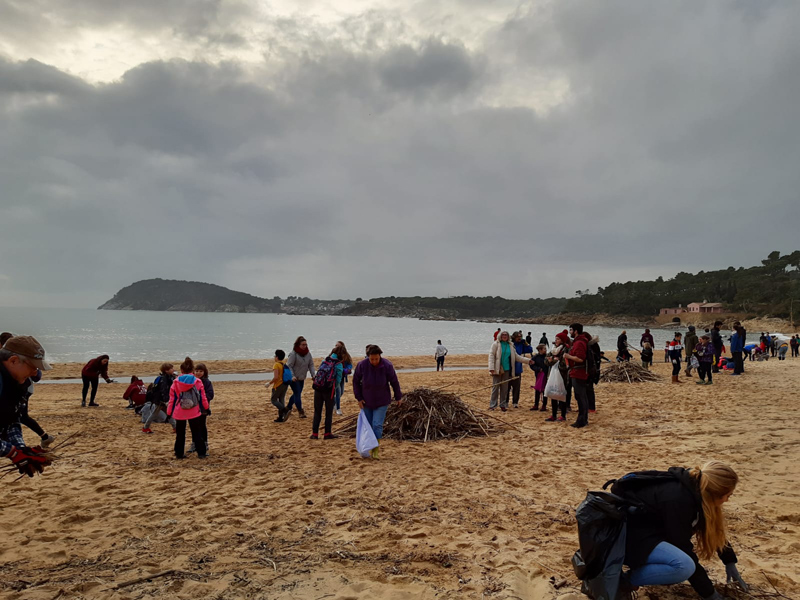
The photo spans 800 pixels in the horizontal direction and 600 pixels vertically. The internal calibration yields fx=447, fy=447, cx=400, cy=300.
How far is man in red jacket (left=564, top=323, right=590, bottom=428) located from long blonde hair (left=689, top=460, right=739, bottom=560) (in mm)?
5794

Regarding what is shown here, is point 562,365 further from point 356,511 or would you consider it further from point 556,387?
point 356,511

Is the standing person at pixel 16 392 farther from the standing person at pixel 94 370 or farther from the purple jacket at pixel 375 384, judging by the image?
the standing person at pixel 94 370

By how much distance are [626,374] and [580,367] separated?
899 centimetres

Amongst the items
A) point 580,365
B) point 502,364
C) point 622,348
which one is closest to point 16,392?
point 580,365

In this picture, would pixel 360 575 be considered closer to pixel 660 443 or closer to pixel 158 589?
pixel 158 589

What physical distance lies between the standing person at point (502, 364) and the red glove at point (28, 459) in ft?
28.0

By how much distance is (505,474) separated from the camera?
6023 millimetres

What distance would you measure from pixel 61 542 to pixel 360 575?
113 inches

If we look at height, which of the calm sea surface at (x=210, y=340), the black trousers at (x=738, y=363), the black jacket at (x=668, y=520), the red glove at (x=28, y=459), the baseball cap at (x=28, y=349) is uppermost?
the baseball cap at (x=28, y=349)

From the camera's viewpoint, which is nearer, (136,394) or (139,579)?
(139,579)

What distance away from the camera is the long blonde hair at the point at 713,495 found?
261 centimetres

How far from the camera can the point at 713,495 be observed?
2.66m

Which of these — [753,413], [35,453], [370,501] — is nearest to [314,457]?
[370,501]

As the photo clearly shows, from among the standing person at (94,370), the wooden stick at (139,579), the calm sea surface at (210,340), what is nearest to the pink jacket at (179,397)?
the wooden stick at (139,579)
